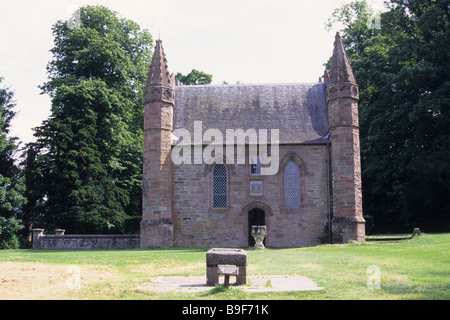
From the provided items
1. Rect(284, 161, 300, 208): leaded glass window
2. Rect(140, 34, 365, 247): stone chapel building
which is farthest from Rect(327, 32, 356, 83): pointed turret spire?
Rect(284, 161, 300, 208): leaded glass window

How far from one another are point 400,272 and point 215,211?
Result: 17.3 metres

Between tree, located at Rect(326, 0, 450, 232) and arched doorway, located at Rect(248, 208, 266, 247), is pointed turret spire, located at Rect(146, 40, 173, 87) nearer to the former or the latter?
arched doorway, located at Rect(248, 208, 266, 247)

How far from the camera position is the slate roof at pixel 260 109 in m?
30.0

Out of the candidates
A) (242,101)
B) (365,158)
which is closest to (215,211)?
(242,101)

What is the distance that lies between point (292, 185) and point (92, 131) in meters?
15.6

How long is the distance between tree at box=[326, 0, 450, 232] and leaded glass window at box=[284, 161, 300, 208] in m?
7.83

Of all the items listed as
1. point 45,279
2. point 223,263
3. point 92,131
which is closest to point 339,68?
point 92,131

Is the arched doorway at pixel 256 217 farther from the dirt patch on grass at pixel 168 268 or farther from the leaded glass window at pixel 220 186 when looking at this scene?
the dirt patch on grass at pixel 168 268

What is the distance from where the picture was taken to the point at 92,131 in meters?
35.1

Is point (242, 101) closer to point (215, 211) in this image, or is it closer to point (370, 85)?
point (215, 211)

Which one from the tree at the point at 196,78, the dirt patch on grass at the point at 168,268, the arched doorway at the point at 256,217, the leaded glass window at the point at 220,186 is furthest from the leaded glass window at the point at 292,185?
the tree at the point at 196,78

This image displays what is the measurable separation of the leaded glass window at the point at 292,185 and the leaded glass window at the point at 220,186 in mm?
3699

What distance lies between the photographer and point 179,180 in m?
29.3
